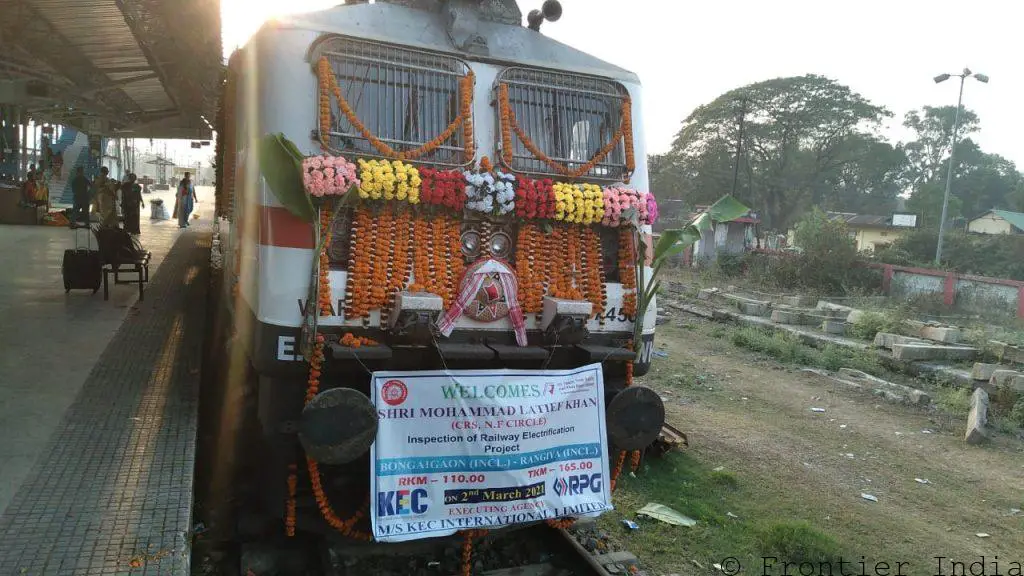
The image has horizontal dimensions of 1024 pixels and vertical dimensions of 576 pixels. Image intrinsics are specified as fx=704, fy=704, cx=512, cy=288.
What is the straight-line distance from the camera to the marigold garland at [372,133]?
3.92 meters

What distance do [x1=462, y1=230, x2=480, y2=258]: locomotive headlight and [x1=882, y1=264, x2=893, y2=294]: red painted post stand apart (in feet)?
70.7

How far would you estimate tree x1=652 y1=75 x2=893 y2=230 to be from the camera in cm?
4091

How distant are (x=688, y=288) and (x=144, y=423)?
19.5 m

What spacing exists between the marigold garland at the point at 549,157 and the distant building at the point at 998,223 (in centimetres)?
3862

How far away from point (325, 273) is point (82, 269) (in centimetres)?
683

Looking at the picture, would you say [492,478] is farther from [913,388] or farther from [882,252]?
Answer: [882,252]

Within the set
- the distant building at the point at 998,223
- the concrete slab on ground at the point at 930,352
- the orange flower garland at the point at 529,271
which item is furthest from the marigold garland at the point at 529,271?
the distant building at the point at 998,223

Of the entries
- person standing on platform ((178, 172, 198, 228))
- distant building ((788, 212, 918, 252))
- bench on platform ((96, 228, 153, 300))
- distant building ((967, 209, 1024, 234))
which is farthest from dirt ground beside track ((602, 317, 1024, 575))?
distant building ((967, 209, 1024, 234))

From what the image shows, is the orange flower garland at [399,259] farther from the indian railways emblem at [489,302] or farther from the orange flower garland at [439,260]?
Answer: the indian railways emblem at [489,302]

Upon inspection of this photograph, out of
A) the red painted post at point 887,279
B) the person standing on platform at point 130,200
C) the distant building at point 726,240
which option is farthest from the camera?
the distant building at point 726,240

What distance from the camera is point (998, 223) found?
1581 inches

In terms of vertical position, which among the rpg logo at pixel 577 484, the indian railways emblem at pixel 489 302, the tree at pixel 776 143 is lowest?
the rpg logo at pixel 577 484

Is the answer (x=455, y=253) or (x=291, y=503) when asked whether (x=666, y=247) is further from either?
(x=291, y=503)

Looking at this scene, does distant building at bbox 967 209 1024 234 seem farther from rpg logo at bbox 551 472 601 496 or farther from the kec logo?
the kec logo
